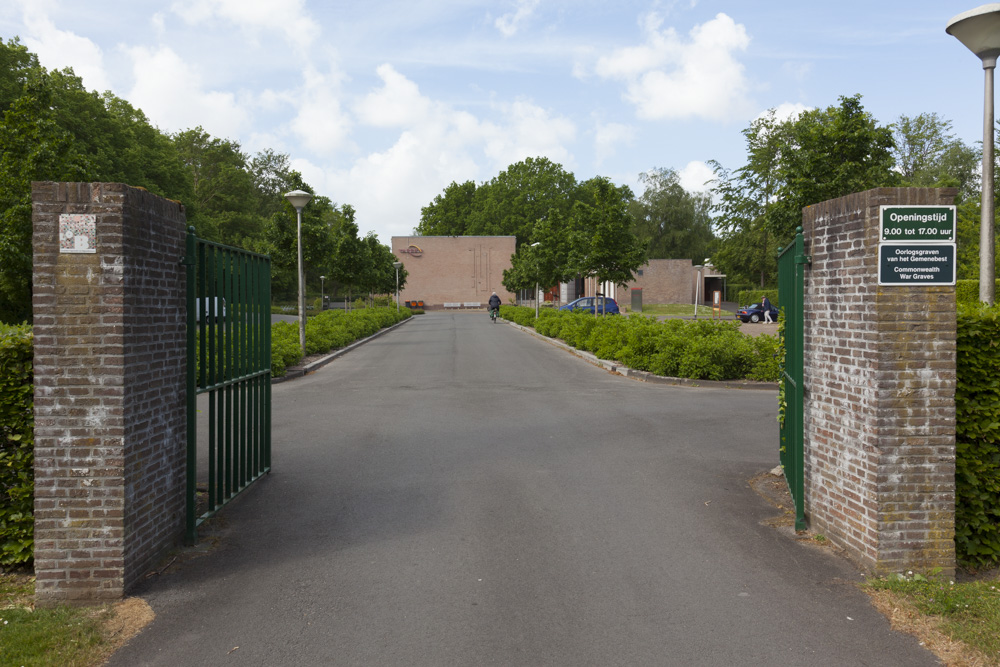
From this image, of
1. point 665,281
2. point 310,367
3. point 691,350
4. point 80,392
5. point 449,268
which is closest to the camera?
point 80,392

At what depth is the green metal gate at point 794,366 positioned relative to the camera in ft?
19.1

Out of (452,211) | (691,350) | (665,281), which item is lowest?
(691,350)

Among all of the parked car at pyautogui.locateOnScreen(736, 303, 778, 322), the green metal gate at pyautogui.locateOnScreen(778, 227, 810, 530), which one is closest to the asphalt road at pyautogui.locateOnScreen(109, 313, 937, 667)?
the green metal gate at pyautogui.locateOnScreen(778, 227, 810, 530)

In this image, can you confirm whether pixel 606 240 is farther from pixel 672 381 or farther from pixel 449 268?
pixel 449 268

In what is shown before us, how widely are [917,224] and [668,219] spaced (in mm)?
86538

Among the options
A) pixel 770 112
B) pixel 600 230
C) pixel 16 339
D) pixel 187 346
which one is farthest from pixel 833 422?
pixel 770 112

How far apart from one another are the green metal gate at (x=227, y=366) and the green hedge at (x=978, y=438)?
209 inches

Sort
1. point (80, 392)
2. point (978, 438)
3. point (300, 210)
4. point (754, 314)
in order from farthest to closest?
1. point (754, 314)
2. point (300, 210)
3. point (978, 438)
4. point (80, 392)

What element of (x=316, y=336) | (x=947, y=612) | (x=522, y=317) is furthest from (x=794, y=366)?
(x=522, y=317)

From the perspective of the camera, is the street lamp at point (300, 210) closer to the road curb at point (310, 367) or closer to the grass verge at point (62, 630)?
the road curb at point (310, 367)

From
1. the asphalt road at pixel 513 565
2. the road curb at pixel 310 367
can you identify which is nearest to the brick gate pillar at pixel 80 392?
the asphalt road at pixel 513 565

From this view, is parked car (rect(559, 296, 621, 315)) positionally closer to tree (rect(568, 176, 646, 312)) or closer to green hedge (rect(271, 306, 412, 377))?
green hedge (rect(271, 306, 412, 377))

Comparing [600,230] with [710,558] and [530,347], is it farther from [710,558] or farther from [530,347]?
[710,558]

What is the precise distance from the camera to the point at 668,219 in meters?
88.6
